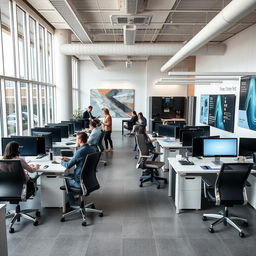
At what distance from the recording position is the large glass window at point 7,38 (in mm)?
6004

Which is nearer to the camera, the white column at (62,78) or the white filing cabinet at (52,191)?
the white filing cabinet at (52,191)

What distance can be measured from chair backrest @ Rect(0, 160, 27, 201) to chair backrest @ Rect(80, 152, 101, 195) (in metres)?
0.87

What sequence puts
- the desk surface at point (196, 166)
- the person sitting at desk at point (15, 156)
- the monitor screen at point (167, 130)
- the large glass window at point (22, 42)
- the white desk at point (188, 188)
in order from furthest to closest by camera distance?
the monitor screen at point (167, 130) < the large glass window at point (22, 42) < the white desk at point (188, 188) < the desk surface at point (196, 166) < the person sitting at desk at point (15, 156)

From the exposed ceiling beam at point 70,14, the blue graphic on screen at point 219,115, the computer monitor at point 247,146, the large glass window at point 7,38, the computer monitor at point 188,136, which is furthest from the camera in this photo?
the blue graphic on screen at point 219,115

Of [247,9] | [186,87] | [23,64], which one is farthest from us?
[186,87]

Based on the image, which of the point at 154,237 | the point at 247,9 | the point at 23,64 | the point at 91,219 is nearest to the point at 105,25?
the point at 23,64

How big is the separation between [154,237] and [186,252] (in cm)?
52

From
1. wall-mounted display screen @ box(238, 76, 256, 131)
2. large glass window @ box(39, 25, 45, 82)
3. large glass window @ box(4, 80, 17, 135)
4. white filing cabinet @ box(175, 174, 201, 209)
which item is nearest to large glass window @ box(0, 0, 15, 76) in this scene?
large glass window @ box(4, 80, 17, 135)

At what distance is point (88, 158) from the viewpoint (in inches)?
157

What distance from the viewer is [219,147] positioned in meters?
4.96

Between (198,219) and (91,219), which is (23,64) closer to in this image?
(91,219)

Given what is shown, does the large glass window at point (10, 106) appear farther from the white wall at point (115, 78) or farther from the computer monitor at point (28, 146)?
the white wall at point (115, 78)

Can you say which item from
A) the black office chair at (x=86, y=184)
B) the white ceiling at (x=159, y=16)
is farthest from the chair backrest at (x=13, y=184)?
the white ceiling at (x=159, y=16)

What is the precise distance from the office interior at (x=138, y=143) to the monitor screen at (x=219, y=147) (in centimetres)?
2
